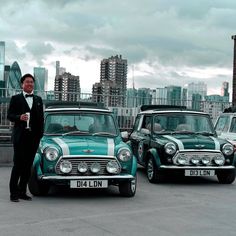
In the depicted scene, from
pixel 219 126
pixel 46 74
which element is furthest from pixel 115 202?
pixel 46 74

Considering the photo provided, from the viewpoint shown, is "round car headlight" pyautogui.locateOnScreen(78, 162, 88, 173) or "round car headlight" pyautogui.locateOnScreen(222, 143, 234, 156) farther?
"round car headlight" pyautogui.locateOnScreen(222, 143, 234, 156)

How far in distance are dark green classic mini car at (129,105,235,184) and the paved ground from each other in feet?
1.72

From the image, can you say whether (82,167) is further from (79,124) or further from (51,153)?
(79,124)

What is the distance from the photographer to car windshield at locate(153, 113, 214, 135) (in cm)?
1213

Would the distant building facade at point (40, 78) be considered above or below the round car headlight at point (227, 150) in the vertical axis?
above

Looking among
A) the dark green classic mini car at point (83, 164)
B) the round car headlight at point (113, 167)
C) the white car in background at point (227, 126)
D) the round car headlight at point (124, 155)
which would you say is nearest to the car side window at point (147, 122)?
the white car in background at point (227, 126)

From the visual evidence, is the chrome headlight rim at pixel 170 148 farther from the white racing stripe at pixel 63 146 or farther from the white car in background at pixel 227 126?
the white car in background at pixel 227 126

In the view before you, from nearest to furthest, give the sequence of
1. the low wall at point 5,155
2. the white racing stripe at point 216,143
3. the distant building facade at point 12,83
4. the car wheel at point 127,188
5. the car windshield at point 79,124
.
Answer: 1. the car wheel at point 127,188
2. the car windshield at point 79,124
3. the white racing stripe at point 216,143
4. the low wall at point 5,155
5. the distant building facade at point 12,83

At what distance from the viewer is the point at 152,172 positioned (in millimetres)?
11320

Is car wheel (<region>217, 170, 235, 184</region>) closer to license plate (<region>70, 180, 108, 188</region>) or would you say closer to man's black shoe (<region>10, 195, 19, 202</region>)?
license plate (<region>70, 180, 108, 188</region>)

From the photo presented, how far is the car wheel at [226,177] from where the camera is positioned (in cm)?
1129

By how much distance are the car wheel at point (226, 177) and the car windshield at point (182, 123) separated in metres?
1.17

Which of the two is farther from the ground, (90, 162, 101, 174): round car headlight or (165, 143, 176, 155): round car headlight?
(165, 143, 176, 155): round car headlight

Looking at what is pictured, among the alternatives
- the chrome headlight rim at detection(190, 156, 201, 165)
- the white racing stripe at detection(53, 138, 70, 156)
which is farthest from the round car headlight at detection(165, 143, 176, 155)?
the white racing stripe at detection(53, 138, 70, 156)
